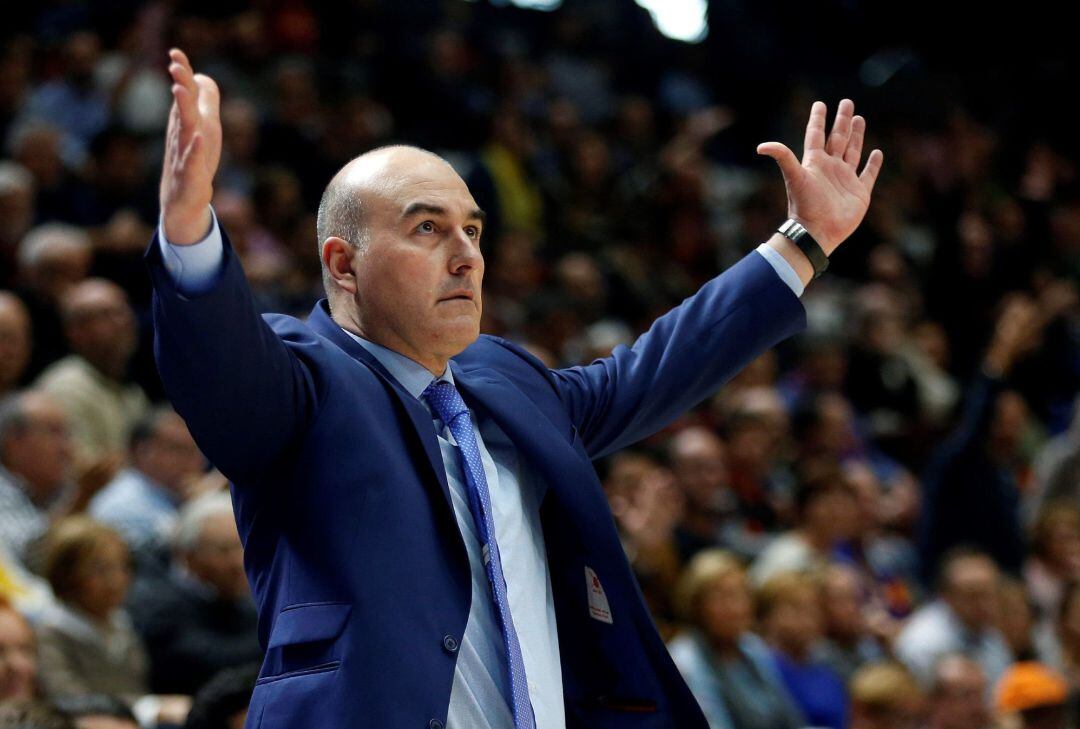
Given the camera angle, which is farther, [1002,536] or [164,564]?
[1002,536]

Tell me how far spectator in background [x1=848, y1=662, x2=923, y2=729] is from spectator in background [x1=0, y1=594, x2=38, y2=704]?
8.24ft

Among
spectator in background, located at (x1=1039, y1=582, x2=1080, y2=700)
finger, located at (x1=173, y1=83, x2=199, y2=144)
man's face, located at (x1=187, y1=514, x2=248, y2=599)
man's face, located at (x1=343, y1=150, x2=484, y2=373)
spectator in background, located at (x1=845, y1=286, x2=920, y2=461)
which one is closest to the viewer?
finger, located at (x1=173, y1=83, x2=199, y2=144)

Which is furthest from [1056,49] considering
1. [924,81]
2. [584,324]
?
[584,324]

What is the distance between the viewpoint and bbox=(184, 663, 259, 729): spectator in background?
9.94ft

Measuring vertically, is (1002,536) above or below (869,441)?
below

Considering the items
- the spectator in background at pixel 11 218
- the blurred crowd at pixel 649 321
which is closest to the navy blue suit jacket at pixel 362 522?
the blurred crowd at pixel 649 321

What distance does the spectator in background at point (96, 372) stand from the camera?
5.25 meters

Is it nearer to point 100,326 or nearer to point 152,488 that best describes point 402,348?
point 152,488

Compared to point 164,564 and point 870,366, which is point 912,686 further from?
point 870,366

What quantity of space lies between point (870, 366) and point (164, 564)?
4331 mm

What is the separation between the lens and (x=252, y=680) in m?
3.12

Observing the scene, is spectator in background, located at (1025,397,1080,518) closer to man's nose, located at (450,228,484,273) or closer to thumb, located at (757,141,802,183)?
thumb, located at (757,141,802,183)

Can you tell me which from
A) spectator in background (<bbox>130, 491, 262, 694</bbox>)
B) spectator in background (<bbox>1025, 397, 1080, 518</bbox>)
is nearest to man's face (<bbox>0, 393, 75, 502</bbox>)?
spectator in background (<bbox>130, 491, 262, 694</bbox>)

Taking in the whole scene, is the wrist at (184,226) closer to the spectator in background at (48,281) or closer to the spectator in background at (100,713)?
the spectator in background at (100,713)
